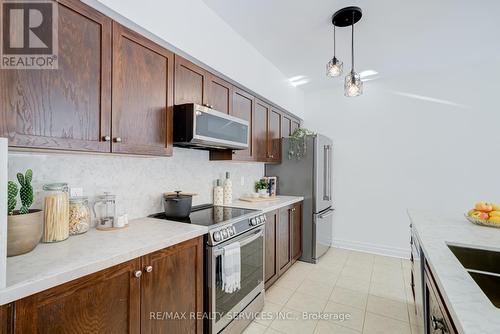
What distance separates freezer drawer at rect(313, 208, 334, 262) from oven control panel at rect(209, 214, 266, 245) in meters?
1.41

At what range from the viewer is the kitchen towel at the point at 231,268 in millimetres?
1733

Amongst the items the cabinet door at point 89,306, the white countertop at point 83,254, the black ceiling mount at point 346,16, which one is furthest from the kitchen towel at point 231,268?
the black ceiling mount at point 346,16

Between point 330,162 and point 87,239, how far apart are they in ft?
11.3

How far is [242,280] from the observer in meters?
1.99

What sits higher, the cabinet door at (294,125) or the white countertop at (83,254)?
the cabinet door at (294,125)

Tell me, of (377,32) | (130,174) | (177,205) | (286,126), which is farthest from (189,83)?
(286,126)

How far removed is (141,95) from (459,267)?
1.97 meters

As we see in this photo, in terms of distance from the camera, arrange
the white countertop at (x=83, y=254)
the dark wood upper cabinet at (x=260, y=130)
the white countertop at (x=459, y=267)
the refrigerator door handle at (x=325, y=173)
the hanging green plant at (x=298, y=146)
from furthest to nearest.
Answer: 1. the refrigerator door handle at (x=325, y=173)
2. the hanging green plant at (x=298, y=146)
3. the dark wood upper cabinet at (x=260, y=130)
4. the white countertop at (x=83, y=254)
5. the white countertop at (x=459, y=267)

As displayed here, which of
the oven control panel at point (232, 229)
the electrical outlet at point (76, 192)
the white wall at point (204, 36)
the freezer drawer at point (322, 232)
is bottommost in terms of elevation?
the freezer drawer at point (322, 232)

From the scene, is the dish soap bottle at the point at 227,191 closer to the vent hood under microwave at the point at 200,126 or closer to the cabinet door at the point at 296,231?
the vent hood under microwave at the point at 200,126

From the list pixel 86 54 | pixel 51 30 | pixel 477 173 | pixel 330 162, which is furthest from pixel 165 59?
pixel 477 173

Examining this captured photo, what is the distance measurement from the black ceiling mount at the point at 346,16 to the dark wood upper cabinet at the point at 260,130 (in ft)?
3.81

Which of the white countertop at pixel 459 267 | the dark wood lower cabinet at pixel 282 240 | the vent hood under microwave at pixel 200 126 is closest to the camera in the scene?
the white countertop at pixel 459 267

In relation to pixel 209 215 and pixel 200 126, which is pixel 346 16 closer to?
pixel 200 126
